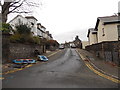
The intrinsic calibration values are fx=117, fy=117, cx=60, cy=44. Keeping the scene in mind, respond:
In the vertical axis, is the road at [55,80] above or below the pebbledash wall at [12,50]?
below

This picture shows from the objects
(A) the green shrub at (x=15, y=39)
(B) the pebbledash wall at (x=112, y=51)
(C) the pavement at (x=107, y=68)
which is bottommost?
(C) the pavement at (x=107, y=68)

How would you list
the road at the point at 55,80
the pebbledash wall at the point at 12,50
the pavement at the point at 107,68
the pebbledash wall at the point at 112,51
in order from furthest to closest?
the pebbledash wall at the point at 12,50 < the pebbledash wall at the point at 112,51 < the pavement at the point at 107,68 < the road at the point at 55,80

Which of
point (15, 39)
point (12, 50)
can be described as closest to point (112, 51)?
point (12, 50)

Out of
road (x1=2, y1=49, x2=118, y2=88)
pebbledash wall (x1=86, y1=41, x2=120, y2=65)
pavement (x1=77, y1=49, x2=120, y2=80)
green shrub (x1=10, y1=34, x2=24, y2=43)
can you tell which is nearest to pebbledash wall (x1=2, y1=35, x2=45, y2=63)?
green shrub (x1=10, y1=34, x2=24, y2=43)

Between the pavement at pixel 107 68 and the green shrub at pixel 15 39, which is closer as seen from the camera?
the pavement at pixel 107 68

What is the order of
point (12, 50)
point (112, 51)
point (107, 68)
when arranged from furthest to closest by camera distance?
1. point (12, 50)
2. point (112, 51)
3. point (107, 68)

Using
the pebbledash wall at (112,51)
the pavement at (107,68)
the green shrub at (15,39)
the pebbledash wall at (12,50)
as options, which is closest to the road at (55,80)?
the pavement at (107,68)

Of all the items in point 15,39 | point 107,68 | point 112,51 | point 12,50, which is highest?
point 15,39

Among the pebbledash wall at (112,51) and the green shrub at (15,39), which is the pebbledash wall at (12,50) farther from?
the pebbledash wall at (112,51)

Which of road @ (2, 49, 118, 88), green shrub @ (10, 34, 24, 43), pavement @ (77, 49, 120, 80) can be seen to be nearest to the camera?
road @ (2, 49, 118, 88)

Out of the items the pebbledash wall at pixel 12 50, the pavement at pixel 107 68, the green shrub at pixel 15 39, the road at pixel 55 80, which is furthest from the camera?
the green shrub at pixel 15 39

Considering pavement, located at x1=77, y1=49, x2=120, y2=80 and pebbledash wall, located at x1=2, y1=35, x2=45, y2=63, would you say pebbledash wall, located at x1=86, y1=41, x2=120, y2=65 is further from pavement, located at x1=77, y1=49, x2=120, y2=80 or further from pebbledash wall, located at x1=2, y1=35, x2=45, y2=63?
pebbledash wall, located at x1=2, y1=35, x2=45, y2=63

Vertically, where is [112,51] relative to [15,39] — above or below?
below

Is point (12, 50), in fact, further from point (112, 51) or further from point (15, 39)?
point (112, 51)
